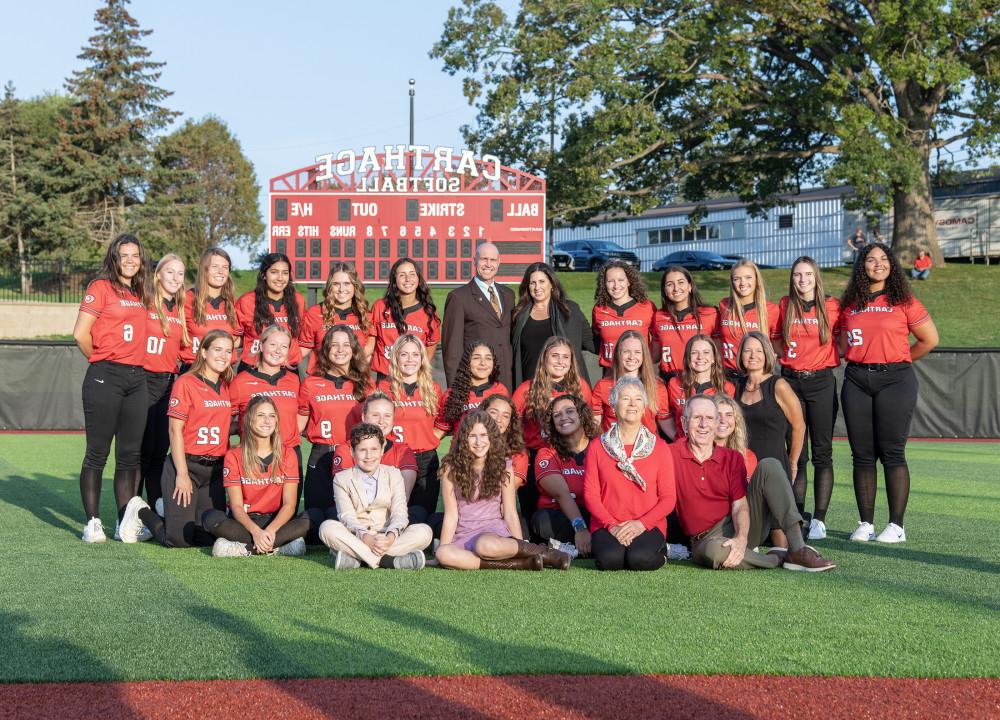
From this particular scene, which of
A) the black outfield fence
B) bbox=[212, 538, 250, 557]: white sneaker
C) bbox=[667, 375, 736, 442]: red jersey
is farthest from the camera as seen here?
the black outfield fence

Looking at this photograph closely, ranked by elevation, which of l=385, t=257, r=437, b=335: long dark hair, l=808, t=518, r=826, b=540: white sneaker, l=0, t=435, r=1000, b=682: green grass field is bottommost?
l=808, t=518, r=826, b=540: white sneaker

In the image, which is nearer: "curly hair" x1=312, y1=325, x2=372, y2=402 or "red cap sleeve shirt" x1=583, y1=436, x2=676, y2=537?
"red cap sleeve shirt" x1=583, y1=436, x2=676, y2=537

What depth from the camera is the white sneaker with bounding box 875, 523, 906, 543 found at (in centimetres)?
648

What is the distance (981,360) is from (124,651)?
1569cm

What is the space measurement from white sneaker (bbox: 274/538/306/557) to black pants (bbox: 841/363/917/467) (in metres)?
3.35

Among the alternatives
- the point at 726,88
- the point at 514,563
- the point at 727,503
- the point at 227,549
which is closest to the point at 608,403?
the point at 727,503

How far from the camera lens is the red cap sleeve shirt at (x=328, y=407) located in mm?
6703

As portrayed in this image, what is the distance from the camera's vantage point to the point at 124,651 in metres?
3.91

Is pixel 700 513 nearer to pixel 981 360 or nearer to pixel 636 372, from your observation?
pixel 636 372

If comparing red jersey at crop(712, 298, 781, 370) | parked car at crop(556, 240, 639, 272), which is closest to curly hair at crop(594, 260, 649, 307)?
red jersey at crop(712, 298, 781, 370)

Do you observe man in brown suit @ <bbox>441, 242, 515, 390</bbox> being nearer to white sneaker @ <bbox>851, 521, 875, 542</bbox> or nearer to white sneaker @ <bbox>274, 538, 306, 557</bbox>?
white sneaker @ <bbox>274, 538, 306, 557</bbox>

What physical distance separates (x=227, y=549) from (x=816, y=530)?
3.65 m

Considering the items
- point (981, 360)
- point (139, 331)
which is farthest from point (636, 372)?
point (981, 360)

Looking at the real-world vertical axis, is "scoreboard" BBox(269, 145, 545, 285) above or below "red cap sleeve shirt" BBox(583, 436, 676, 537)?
above
